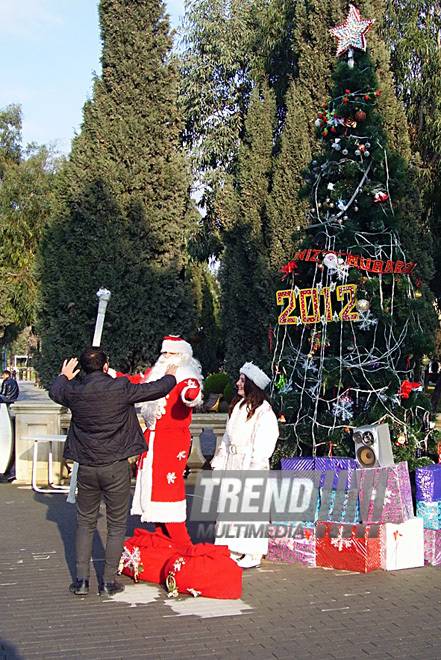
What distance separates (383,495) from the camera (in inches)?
255

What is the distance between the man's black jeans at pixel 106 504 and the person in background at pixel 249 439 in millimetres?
1274

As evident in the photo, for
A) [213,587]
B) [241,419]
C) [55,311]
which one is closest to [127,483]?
[213,587]

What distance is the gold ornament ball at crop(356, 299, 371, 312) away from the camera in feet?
24.9

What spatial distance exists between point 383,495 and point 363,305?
6.81 feet

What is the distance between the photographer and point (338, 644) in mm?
4605

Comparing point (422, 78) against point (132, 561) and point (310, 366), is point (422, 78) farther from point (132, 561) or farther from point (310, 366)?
point (132, 561)

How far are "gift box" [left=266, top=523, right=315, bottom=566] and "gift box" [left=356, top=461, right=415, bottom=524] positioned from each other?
53 centimetres

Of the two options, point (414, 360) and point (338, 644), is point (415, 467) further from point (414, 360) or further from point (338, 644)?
point (338, 644)

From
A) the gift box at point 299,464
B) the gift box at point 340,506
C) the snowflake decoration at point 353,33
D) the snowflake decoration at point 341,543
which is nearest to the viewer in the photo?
the snowflake decoration at point 341,543

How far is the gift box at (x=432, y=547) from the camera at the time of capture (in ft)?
21.7

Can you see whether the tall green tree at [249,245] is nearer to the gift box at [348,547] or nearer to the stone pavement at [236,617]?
the gift box at [348,547]

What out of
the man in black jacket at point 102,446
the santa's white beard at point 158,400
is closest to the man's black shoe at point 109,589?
the man in black jacket at point 102,446

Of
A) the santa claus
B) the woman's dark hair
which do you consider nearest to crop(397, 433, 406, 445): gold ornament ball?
the woman's dark hair

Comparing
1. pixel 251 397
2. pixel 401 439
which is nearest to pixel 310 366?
pixel 401 439
